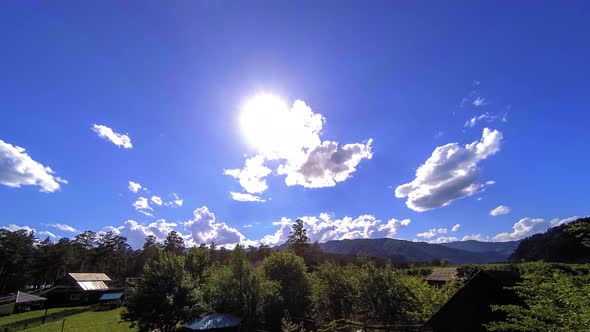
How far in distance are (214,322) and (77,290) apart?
52.1 metres

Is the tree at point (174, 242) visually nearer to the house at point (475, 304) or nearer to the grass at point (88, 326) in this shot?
the grass at point (88, 326)

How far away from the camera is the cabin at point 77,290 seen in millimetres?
60797

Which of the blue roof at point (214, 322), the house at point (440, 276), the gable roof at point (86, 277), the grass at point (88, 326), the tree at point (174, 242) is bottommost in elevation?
the grass at point (88, 326)

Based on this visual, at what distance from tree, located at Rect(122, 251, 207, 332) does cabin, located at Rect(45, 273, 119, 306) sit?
46.0 meters

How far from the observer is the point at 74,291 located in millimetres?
63062

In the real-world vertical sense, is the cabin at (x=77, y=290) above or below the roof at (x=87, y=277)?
below

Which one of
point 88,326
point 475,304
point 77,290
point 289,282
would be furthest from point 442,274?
point 77,290

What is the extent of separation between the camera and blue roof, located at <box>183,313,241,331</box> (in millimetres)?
26913

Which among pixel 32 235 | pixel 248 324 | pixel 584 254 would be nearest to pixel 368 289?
pixel 248 324

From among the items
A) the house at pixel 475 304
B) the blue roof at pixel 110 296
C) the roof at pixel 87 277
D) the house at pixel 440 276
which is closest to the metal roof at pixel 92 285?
the roof at pixel 87 277

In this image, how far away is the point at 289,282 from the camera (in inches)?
1416

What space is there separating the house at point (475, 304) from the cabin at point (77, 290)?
71.9 meters

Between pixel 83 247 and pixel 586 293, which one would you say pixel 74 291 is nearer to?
pixel 83 247

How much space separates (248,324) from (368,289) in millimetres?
13114
